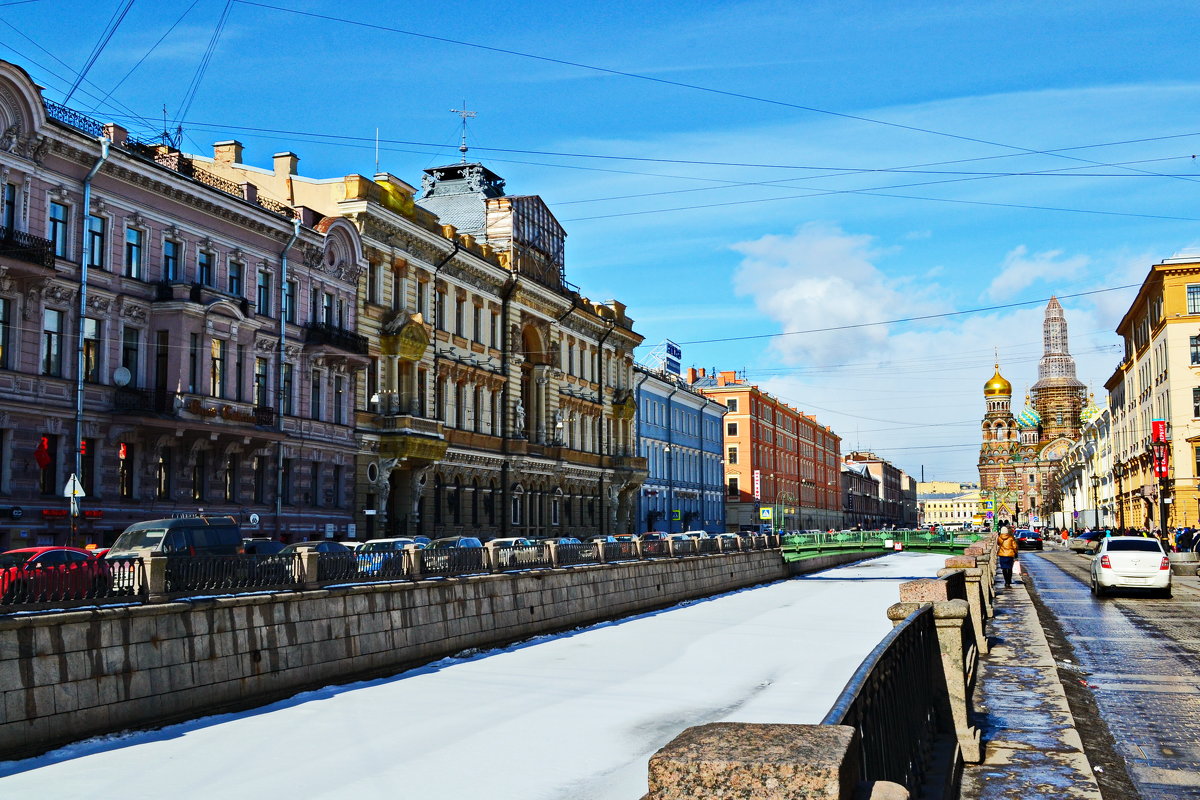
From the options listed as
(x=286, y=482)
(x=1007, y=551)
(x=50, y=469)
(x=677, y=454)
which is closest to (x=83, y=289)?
(x=50, y=469)

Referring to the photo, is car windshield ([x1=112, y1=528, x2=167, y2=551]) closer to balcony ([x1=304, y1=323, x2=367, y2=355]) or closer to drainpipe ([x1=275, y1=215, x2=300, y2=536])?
drainpipe ([x1=275, y1=215, x2=300, y2=536])

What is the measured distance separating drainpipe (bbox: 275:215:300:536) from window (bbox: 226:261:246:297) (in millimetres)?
1850

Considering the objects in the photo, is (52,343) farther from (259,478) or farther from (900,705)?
(900,705)

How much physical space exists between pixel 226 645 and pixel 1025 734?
11.7 metres

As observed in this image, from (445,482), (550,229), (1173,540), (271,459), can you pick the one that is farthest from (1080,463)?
(271,459)

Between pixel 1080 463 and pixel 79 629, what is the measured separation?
146137 mm

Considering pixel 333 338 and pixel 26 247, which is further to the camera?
pixel 333 338

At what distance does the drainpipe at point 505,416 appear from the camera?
2179 inches

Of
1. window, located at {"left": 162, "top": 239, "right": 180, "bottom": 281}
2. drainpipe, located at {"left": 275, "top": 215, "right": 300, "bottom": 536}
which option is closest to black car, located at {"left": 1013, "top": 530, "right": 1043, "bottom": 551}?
drainpipe, located at {"left": 275, "top": 215, "right": 300, "bottom": 536}

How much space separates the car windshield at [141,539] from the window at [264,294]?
16391 millimetres

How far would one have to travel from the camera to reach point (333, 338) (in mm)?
41562

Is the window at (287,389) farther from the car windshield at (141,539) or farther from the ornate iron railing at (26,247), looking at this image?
the car windshield at (141,539)

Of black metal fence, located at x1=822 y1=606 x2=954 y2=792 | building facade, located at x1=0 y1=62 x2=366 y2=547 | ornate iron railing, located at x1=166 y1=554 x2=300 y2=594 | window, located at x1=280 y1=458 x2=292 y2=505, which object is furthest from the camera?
window, located at x1=280 y1=458 x2=292 y2=505

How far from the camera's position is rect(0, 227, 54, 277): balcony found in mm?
28875
